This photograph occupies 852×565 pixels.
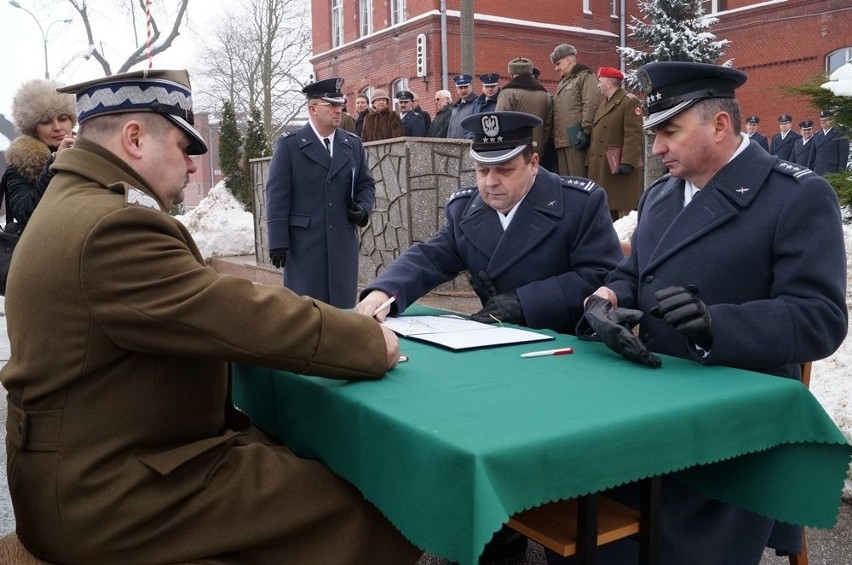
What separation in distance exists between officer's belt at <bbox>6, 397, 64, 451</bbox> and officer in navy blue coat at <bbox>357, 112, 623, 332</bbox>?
131cm

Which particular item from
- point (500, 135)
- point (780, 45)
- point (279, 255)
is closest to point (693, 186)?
point (500, 135)

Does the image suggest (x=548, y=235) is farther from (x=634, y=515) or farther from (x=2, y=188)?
(x=2, y=188)

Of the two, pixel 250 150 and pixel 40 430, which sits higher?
pixel 250 150

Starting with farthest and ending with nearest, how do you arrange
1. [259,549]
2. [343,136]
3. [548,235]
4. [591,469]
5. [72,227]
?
[343,136], [548,235], [259,549], [72,227], [591,469]

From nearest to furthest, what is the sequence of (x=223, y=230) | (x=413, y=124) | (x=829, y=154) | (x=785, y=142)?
(x=413, y=124)
(x=223, y=230)
(x=829, y=154)
(x=785, y=142)

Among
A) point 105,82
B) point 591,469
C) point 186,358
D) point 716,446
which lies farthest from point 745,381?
point 105,82

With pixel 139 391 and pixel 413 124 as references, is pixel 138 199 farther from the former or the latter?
pixel 413 124

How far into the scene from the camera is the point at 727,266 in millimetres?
2305

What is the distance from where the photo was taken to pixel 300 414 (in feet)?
6.97

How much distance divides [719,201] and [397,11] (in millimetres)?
22544

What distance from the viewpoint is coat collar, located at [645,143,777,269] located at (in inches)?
90.7

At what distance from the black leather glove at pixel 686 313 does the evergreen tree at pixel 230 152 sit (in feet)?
41.1

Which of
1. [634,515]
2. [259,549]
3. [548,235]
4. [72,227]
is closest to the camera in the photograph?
[72,227]

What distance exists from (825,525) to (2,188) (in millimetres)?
4638
